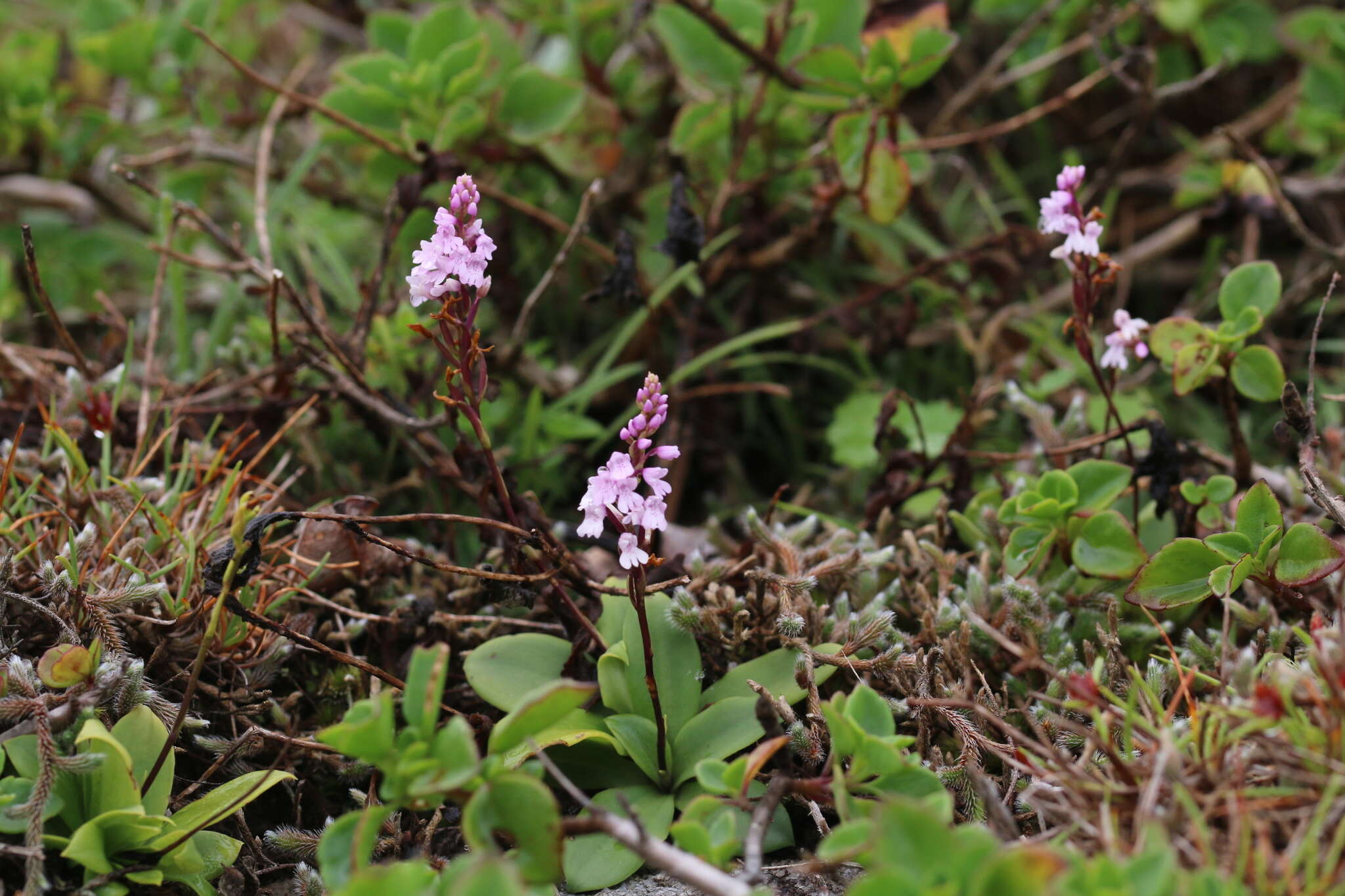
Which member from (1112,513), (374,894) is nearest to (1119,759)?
(1112,513)

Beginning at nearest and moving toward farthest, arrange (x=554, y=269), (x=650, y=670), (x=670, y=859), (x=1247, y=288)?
(x=670, y=859)
(x=650, y=670)
(x=1247, y=288)
(x=554, y=269)

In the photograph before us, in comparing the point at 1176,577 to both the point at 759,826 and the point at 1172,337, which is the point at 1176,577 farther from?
the point at 759,826

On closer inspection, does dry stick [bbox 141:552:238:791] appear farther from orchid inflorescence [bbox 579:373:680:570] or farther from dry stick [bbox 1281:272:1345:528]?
dry stick [bbox 1281:272:1345:528]

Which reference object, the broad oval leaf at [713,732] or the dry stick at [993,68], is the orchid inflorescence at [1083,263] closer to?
the broad oval leaf at [713,732]

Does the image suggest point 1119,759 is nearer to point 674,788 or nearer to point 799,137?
point 674,788

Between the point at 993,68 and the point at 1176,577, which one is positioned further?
the point at 993,68

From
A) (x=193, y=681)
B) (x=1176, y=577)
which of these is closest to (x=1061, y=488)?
(x=1176, y=577)
